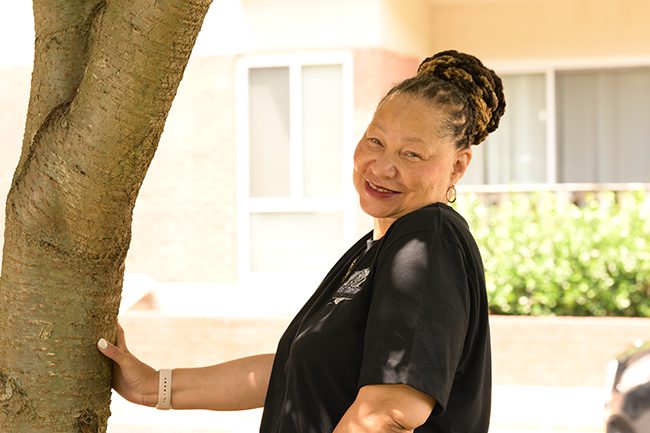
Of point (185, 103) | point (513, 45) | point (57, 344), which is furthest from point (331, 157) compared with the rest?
point (57, 344)

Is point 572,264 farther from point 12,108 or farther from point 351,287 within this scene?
point 351,287

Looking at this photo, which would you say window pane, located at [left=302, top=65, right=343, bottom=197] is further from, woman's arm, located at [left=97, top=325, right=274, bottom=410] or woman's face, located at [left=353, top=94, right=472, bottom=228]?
woman's face, located at [left=353, top=94, right=472, bottom=228]

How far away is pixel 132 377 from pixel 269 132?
10488 millimetres

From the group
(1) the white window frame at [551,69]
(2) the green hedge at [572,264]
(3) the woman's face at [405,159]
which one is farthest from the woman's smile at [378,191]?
(1) the white window frame at [551,69]

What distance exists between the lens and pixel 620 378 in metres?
5.08

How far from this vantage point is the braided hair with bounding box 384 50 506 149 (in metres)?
2.48

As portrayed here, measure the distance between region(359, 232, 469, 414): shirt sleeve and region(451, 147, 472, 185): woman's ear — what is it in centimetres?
33

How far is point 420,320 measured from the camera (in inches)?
85.9

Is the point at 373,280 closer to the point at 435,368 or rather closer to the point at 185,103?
the point at 435,368

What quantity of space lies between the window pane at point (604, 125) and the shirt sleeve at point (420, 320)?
12622 millimetres

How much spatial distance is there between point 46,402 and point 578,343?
729 centimetres

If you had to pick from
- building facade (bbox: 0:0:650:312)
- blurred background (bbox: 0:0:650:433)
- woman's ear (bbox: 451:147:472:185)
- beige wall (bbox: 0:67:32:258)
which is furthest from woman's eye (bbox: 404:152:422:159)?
beige wall (bbox: 0:67:32:258)

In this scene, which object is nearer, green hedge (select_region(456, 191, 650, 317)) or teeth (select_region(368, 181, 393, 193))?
teeth (select_region(368, 181, 393, 193))

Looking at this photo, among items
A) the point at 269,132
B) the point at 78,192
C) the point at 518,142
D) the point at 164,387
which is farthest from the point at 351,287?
the point at 518,142
